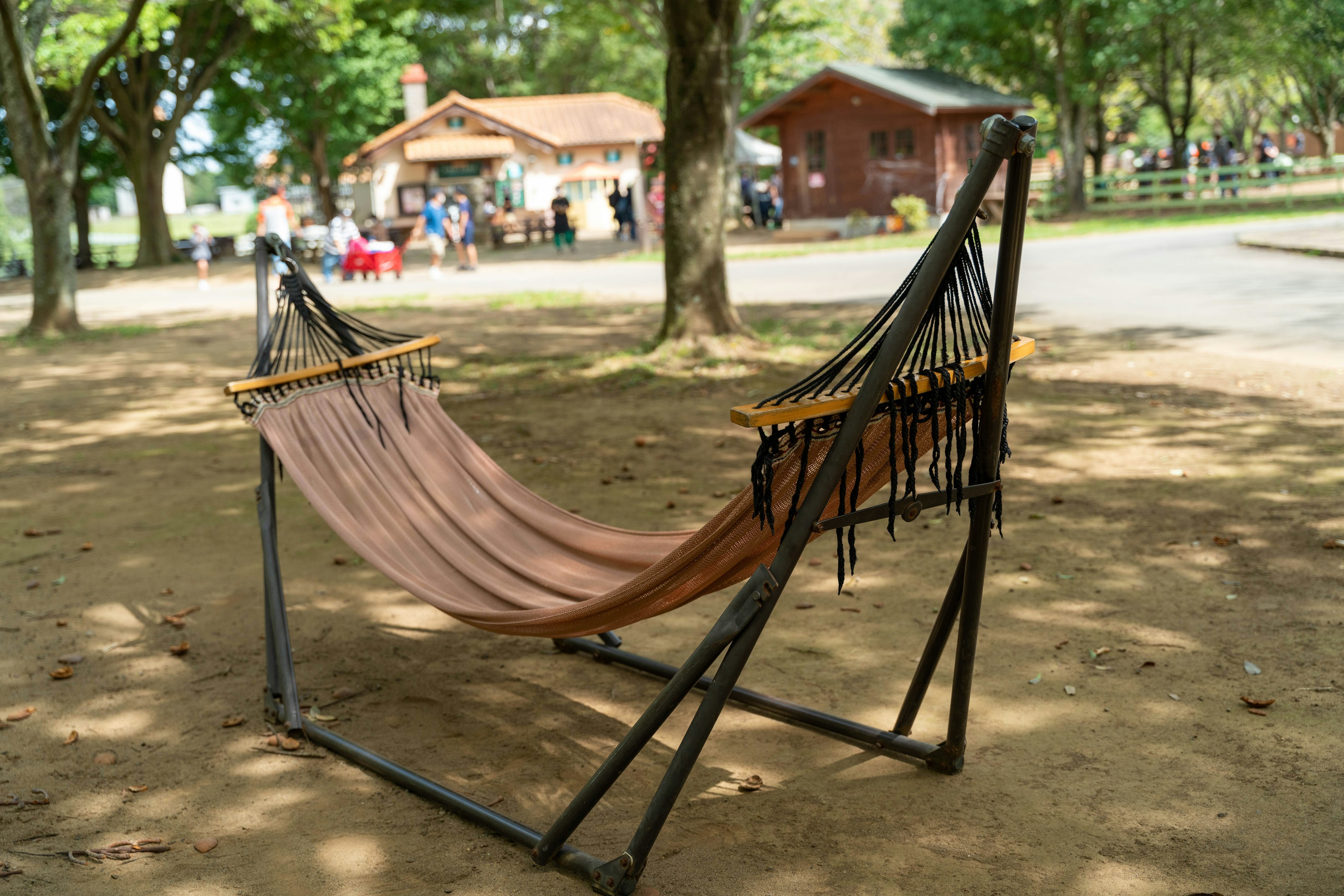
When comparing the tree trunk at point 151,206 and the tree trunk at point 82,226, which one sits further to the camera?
the tree trunk at point 82,226

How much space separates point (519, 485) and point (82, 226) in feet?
Answer: 93.1

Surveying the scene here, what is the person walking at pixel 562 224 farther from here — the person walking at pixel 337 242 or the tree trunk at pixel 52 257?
the tree trunk at pixel 52 257

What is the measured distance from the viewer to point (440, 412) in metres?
3.77

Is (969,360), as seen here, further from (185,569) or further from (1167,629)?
(185,569)

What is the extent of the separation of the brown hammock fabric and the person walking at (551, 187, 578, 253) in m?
19.5

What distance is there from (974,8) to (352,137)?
1955cm

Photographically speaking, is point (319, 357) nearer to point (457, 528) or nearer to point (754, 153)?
point (457, 528)

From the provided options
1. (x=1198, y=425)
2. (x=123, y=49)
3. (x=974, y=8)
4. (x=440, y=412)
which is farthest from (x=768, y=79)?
(x=440, y=412)

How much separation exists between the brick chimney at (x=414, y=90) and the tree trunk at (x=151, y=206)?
9561mm

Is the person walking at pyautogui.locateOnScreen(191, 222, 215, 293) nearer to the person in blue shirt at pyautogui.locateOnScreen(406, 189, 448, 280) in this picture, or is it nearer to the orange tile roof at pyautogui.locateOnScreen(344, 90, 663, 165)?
the person in blue shirt at pyautogui.locateOnScreen(406, 189, 448, 280)

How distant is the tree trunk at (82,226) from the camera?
2736cm

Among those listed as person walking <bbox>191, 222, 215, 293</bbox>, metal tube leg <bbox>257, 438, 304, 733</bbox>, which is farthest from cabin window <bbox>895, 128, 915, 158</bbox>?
metal tube leg <bbox>257, 438, 304, 733</bbox>

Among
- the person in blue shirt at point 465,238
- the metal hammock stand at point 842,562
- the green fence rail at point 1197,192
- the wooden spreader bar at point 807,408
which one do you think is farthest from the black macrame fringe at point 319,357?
the green fence rail at point 1197,192

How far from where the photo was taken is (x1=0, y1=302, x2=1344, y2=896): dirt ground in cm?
246
